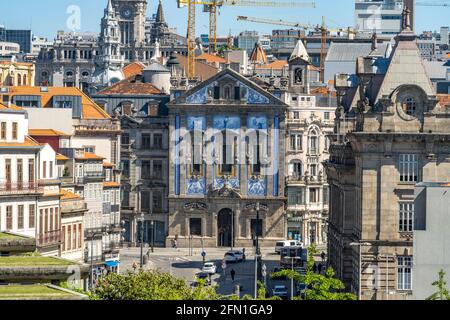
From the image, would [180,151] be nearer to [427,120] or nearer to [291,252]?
[291,252]

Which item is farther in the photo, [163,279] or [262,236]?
[262,236]

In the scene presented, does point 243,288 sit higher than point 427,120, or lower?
lower

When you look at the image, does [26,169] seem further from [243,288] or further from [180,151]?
[180,151]

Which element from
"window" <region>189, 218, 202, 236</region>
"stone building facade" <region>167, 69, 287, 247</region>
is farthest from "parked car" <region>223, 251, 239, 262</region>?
"window" <region>189, 218, 202, 236</region>

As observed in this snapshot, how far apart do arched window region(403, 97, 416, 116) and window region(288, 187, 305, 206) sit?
5694 centimetres

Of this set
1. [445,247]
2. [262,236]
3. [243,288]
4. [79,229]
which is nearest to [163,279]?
[445,247]

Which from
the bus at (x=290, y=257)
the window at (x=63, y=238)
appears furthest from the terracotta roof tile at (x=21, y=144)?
the bus at (x=290, y=257)

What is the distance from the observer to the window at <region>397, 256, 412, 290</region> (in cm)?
8456

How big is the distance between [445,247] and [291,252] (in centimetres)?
5795

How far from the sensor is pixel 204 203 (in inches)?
5541

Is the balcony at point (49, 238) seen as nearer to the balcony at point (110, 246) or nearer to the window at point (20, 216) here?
the window at point (20, 216)

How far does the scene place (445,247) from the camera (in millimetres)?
53781
